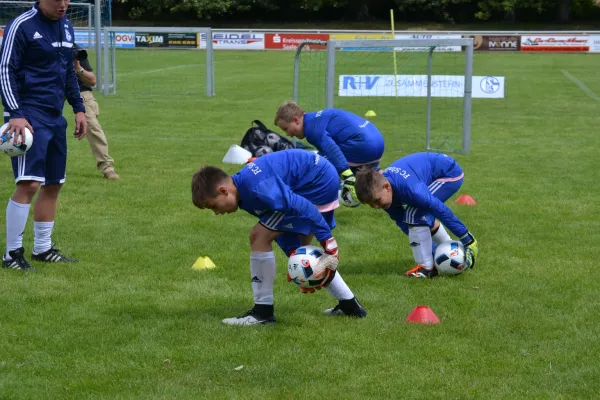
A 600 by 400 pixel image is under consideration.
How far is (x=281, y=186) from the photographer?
578cm

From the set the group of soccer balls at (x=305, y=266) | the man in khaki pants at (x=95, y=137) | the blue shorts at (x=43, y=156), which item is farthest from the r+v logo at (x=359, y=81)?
the group of soccer balls at (x=305, y=266)

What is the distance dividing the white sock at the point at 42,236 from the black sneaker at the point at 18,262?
0.25 meters

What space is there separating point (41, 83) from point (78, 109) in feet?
2.07

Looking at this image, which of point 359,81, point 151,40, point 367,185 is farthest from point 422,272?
point 151,40

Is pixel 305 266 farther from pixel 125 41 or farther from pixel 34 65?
pixel 125 41

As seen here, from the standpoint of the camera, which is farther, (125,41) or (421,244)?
(125,41)

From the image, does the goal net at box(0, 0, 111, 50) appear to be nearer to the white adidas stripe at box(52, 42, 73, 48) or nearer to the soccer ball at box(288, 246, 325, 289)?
the white adidas stripe at box(52, 42, 73, 48)

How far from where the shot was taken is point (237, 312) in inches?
257

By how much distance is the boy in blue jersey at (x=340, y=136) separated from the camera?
8.86 m

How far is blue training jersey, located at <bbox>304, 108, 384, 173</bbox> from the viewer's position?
Answer: 9172 millimetres

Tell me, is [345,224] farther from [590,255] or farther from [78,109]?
[78,109]

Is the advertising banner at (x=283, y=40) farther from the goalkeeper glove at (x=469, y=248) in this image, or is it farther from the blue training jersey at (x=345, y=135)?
the goalkeeper glove at (x=469, y=248)

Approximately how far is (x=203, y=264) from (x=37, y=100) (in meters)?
1.93

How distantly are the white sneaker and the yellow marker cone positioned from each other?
162 cm
